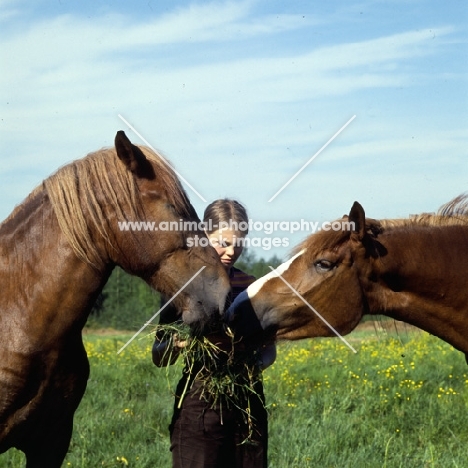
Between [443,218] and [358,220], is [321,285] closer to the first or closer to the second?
[358,220]

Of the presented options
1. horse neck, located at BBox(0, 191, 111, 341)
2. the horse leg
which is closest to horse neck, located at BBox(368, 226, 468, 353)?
horse neck, located at BBox(0, 191, 111, 341)

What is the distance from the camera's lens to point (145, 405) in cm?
780

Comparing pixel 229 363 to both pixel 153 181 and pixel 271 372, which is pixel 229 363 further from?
pixel 271 372

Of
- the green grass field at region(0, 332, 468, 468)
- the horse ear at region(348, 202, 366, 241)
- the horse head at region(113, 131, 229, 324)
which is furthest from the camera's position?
the green grass field at region(0, 332, 468, 468)

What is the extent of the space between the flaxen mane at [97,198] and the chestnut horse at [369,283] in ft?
3.09

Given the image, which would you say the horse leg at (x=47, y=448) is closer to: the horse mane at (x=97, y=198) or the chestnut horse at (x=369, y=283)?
the horse mane at (x=97, y=198)

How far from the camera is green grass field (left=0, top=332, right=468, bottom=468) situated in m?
5.88

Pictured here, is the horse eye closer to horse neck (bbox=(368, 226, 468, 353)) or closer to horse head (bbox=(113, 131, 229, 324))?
horse neck (bbox=(368, 226, 468, 353))

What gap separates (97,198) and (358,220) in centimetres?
154

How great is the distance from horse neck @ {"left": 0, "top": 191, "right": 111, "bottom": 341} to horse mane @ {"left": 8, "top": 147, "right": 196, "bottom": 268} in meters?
0.09

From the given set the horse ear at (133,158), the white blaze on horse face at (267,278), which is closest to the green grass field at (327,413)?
the white blaze on horse face at (267,278)

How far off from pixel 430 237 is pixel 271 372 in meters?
5.68

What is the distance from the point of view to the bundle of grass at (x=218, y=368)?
389 centimetres

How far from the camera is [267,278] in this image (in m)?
4.25
